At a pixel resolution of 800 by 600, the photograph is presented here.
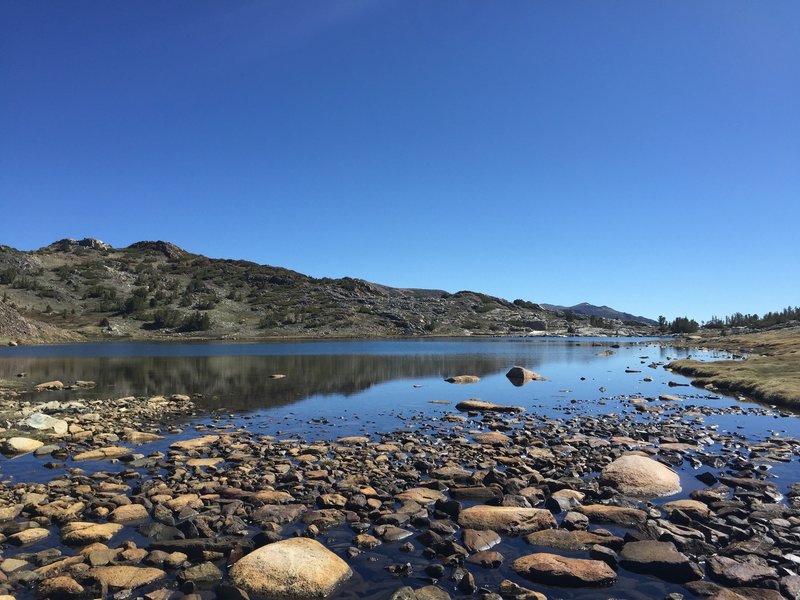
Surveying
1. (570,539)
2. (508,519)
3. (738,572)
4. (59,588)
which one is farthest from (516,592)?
(59,588)

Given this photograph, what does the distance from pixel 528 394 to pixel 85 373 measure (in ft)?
153

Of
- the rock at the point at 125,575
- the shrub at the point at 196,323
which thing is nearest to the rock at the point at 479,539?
the rock at the point at 125,575

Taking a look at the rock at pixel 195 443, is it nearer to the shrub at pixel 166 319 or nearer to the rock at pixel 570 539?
the rock at pixel 570 539

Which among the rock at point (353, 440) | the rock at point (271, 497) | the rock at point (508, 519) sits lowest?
the rock at point (353, 440)

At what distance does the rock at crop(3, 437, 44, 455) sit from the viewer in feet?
73.3

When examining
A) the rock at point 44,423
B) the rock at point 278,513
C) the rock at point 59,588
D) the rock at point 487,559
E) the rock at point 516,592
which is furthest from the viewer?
the rock at point 44,423

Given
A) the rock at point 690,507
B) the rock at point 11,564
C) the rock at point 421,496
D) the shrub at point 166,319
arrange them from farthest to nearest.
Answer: the shrub at point 166,319, the rock at point 421,496, the rock at point 690,507, the rock at point 11,564

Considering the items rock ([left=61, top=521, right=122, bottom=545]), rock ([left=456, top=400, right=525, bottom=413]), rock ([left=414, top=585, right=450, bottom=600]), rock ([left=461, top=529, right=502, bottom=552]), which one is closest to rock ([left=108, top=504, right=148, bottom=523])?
rock ([left=61, top=521, right=122, bottom=545])

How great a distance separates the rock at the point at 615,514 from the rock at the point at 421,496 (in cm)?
433

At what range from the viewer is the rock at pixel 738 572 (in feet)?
37.1

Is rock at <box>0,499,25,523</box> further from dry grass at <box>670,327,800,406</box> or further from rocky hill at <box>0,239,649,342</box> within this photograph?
rocky hill at <box>0,239,649,342</box>

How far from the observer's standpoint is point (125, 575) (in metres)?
11.4

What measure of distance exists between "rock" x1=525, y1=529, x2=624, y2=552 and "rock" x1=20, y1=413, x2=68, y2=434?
23.6m

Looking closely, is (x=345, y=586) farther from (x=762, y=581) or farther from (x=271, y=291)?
(x=271, y=291)
